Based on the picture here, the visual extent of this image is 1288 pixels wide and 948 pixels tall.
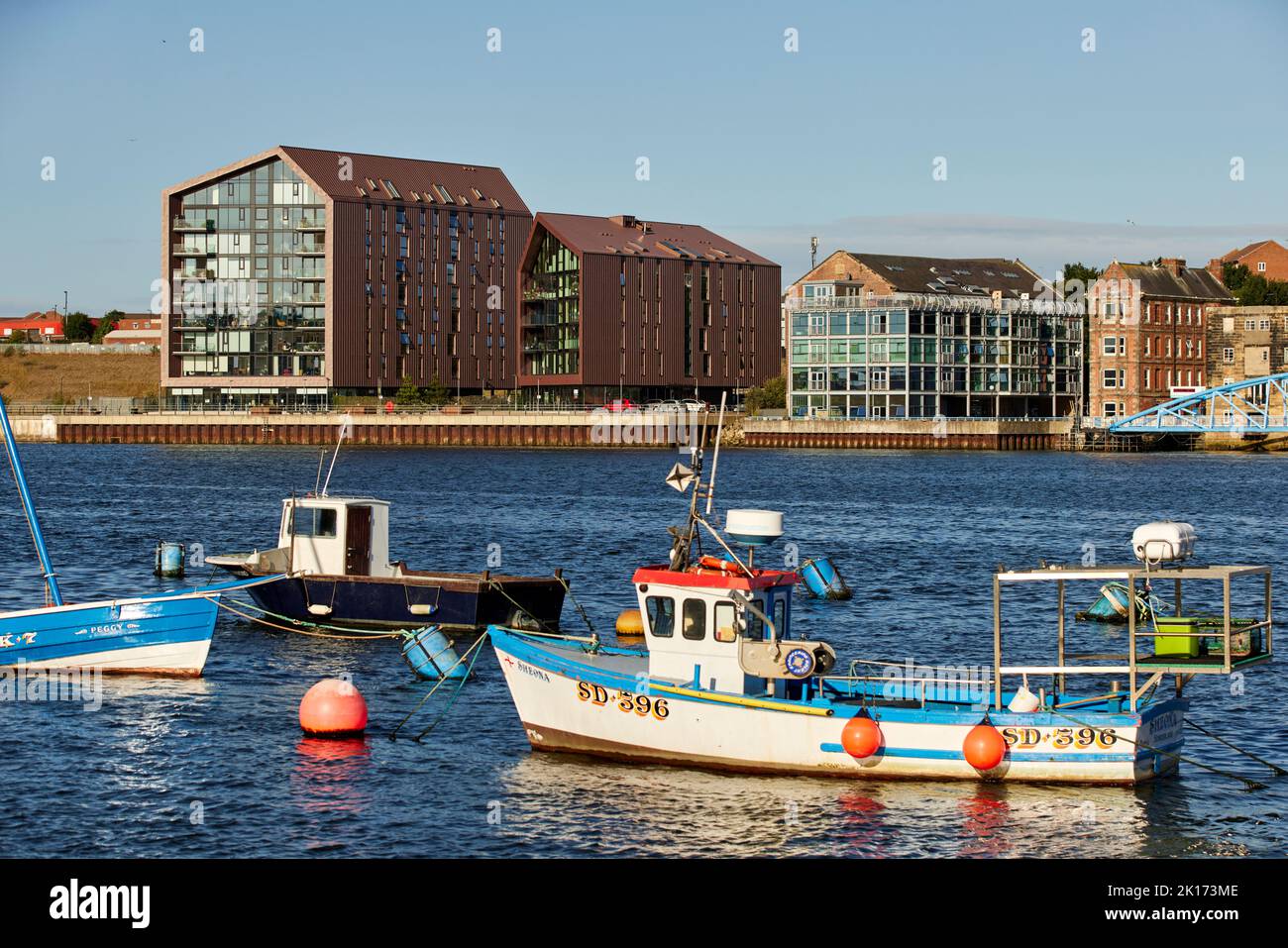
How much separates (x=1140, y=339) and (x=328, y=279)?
79.1 metres

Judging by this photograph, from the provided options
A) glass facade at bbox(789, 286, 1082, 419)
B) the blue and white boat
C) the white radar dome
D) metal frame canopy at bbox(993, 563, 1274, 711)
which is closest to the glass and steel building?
glass facade at bbox(789, 286, 1082, 419)

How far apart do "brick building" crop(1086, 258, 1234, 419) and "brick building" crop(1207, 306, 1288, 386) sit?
2.43 m

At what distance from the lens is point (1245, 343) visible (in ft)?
534

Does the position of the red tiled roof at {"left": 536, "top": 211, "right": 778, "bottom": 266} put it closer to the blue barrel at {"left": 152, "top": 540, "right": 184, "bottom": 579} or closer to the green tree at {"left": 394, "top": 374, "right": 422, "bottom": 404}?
the green tree at {"left": 394, "top": 374, "right": 422, "bottom": 404}

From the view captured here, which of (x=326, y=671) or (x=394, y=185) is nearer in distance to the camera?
(x=326, y=671)

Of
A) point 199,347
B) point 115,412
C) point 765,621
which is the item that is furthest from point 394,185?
point 765,621

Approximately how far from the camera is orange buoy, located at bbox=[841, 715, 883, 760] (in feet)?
85.7

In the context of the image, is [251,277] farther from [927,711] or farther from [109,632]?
[927,711]

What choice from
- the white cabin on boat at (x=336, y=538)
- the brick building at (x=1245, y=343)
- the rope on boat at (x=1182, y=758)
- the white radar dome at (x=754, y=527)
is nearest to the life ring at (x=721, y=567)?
the white radar dome at (x=754, y=527)

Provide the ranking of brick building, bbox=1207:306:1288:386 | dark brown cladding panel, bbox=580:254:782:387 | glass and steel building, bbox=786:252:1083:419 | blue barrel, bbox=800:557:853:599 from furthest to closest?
dark brown cladding panel, bbox=580:254:782:387
brick building, bbox=1207:306:1288:386
glass and steel building, bbox=786:252:1083:419
blue barrel, bbox=800:557:853:599

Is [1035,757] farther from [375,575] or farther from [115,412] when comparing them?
[115,412]
